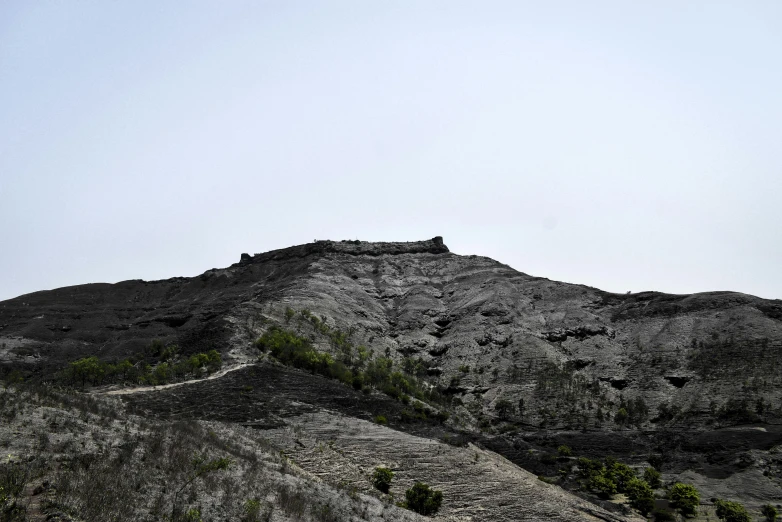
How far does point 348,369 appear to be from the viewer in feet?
143

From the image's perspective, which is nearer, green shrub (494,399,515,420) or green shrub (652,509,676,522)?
green shrub (652,509,676,522)

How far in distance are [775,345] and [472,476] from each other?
31.2m

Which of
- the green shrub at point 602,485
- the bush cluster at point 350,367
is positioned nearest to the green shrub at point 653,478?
the green shrub at point 602,485

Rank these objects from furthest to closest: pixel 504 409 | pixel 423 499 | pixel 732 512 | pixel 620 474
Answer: pixel 504 409, pixel 620 474, pixel 732 512, pixel 423 499

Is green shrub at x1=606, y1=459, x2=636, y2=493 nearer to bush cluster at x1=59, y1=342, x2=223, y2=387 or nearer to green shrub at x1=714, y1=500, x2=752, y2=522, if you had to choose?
green shrub at x1=714, y1=500, x2=752, y2=522

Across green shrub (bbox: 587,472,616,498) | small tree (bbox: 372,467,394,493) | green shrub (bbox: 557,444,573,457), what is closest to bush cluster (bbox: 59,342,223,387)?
small tree (bbox: 372,467,394,493)

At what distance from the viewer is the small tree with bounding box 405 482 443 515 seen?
20.1 metres

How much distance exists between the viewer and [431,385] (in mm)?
48719

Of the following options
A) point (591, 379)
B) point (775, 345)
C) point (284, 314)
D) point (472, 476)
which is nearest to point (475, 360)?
point (591, 379)

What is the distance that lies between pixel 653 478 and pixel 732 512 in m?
4.93

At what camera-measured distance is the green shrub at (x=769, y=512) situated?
25.6 m

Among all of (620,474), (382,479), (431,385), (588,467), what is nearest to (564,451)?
(588,467)

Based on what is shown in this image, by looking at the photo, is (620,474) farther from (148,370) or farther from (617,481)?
(148,370)

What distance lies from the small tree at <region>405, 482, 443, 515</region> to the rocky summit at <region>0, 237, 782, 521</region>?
0.18 m
